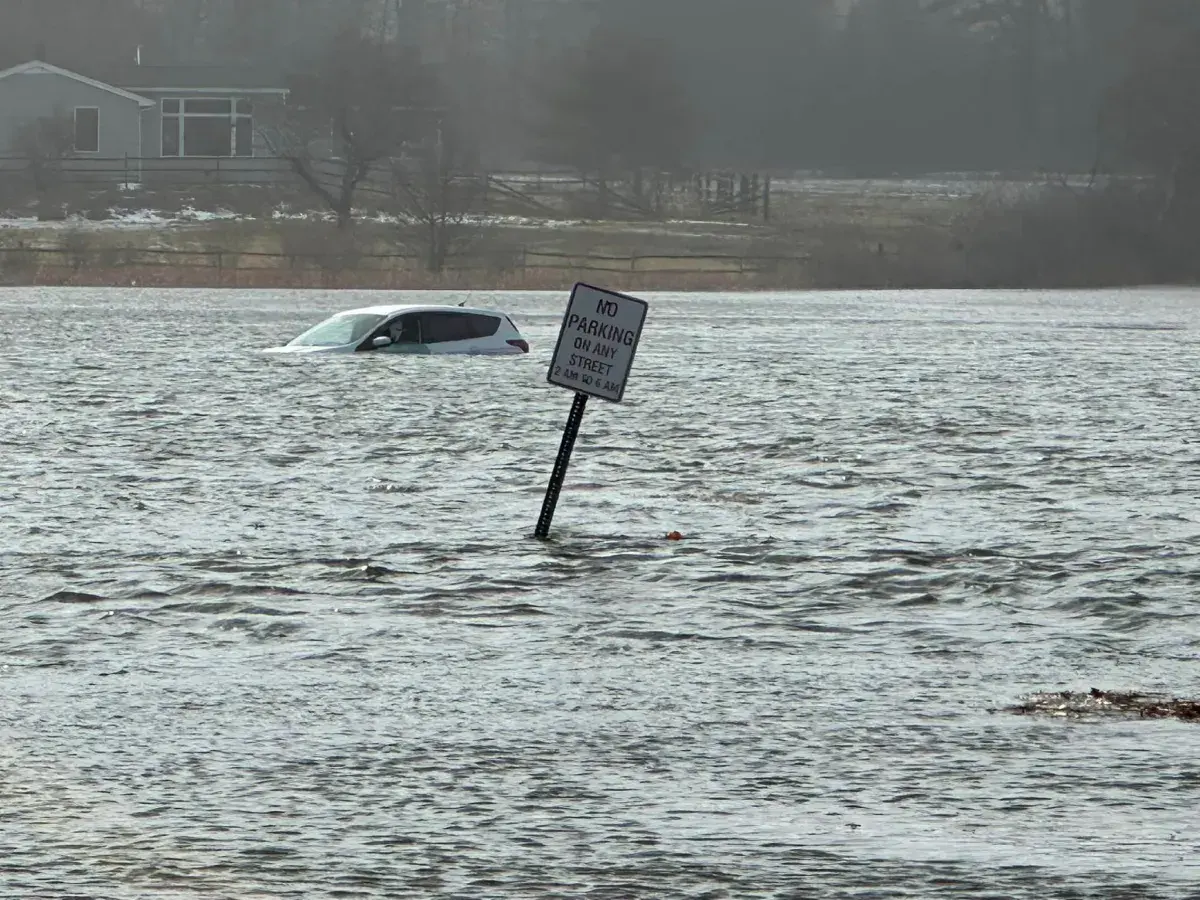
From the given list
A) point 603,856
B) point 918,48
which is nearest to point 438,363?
point 603,856

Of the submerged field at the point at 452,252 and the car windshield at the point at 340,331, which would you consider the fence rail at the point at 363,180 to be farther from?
the car windshield at the point at 340,331

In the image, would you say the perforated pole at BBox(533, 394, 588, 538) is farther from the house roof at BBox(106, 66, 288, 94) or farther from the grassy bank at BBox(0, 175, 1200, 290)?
the house roof at BBox(106, 66, 288, 94)

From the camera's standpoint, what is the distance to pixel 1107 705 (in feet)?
35.7

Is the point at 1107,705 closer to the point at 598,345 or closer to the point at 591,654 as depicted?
the point at 591,654

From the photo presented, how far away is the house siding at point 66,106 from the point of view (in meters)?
104

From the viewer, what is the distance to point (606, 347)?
17.3 metres

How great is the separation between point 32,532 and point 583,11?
540 ft

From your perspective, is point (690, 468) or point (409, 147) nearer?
point (690, 468)

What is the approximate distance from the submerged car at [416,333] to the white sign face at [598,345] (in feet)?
74.1

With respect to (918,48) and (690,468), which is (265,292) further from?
(918,48)

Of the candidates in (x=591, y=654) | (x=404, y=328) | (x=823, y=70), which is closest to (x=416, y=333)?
(x=404, y=328)

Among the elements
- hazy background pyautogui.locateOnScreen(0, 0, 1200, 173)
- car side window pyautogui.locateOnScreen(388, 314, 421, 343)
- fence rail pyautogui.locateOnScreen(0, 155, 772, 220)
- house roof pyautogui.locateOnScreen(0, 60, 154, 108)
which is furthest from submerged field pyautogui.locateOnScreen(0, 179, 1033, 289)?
hazy background pyautogui.locateOnScreen(0, 0, 1200, 173)

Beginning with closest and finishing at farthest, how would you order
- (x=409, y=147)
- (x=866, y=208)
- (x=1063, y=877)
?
1. (x=1063, y=877)
2. (x=409, y=147)
3. (x=866, y=208)

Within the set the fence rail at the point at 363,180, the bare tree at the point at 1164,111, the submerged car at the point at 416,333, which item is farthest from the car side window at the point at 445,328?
the bare tree at the point at 1164,111
